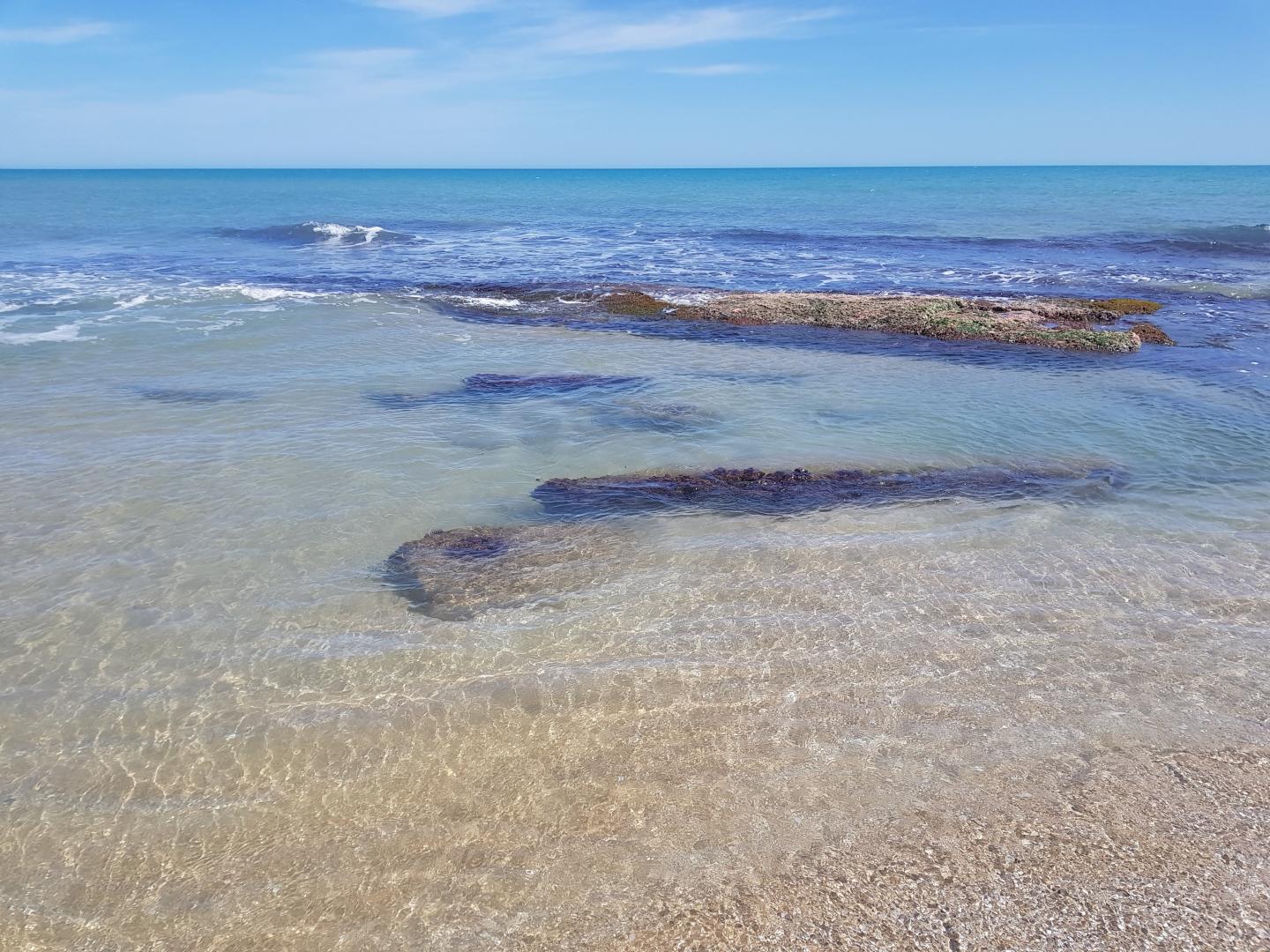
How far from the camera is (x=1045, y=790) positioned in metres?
6.44

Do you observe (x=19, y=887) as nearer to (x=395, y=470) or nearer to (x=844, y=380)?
(x=395, y=470)

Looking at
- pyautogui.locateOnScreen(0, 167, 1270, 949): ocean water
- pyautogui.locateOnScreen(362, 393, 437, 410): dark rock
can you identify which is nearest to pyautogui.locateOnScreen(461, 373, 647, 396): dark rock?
pyautogui.locateOnScreen(0, 167, 1270, 949): ocean water

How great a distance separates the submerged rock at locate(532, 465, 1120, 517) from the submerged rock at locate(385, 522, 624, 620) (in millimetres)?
780

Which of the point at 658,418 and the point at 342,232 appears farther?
the point at 342,232

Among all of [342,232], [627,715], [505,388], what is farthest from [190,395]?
[342,232]

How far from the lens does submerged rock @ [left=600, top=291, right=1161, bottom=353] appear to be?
2155 cm

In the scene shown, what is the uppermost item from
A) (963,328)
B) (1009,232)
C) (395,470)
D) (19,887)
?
(1009,232)

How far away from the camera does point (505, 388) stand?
17.4 meters

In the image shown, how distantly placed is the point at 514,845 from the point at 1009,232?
51.1 metres

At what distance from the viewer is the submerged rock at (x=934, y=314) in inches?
848

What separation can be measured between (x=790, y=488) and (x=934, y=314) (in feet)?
44.8

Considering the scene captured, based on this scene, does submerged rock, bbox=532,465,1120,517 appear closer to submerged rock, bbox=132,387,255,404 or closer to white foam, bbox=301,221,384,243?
submerged rock, bbox=132,387,255,404

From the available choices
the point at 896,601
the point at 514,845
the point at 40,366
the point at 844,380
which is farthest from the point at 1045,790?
the point at 40,366

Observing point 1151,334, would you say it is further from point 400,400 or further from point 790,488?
point 400,400
